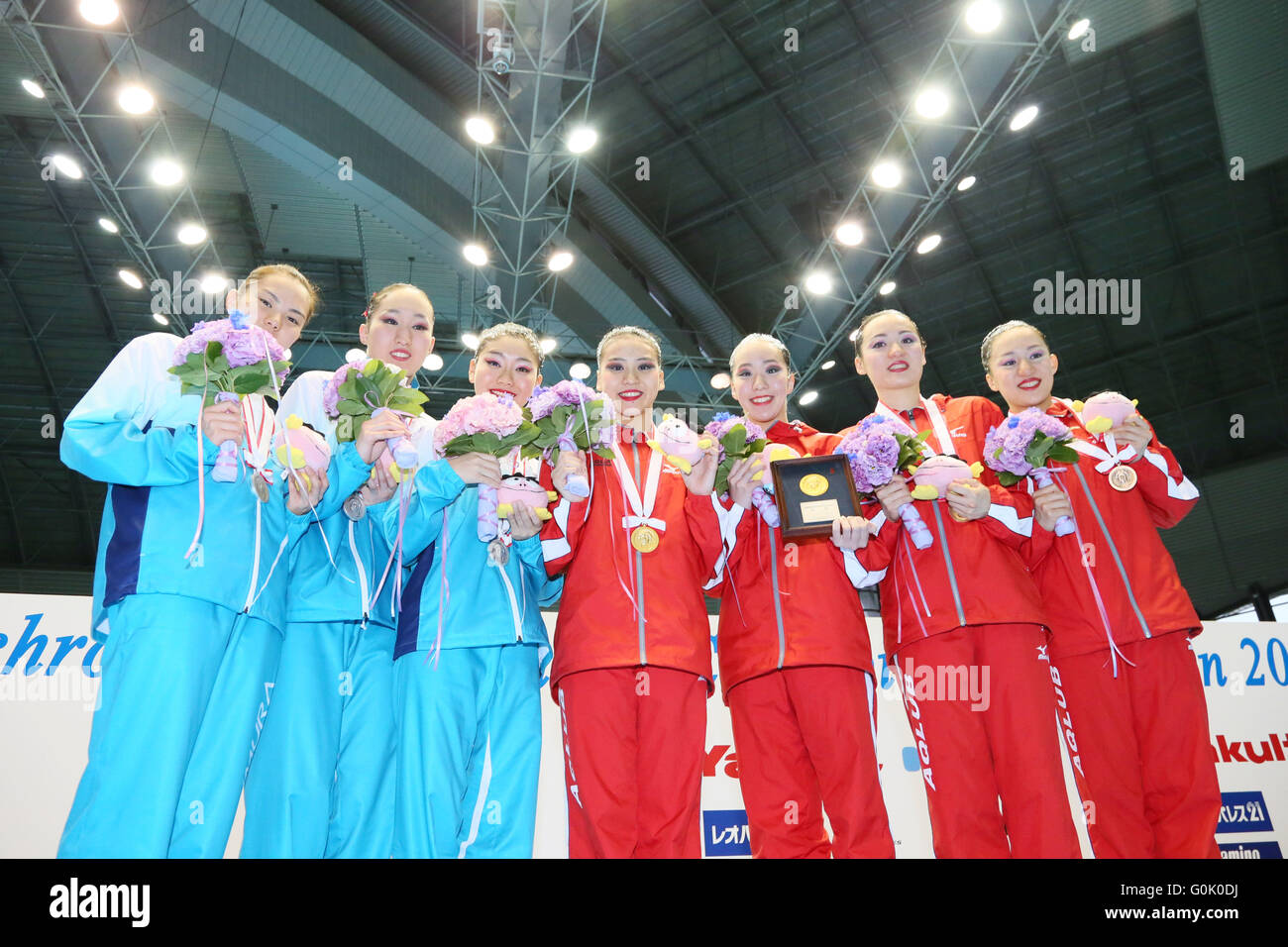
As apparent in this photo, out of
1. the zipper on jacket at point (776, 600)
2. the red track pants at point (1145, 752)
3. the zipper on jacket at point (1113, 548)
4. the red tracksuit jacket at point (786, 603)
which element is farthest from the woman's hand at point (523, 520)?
the zipper on jacket at point (1113, 548)

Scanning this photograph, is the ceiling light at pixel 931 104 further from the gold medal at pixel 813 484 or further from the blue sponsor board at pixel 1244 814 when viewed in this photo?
the gold medal at pixel 813 484

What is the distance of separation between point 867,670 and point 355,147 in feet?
31.5

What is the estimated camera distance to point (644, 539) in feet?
10.6

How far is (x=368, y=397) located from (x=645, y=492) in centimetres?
107

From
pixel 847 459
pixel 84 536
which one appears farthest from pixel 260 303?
pixel 84 536

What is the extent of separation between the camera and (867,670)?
3309 mm

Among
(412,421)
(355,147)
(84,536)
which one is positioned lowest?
(412,421)

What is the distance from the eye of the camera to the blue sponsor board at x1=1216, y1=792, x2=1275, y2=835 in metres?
5.62

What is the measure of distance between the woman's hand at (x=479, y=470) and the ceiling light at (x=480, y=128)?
7.45 metres

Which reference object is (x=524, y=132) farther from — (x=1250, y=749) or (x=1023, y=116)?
(x=1250, y=749)

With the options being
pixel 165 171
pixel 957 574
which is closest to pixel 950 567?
pixel 957 574

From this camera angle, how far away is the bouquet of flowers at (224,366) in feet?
9.57

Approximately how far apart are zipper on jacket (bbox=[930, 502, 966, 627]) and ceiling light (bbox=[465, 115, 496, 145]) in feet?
25.4

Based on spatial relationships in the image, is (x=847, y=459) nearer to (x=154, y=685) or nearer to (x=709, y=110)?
(x=154, y=685)
